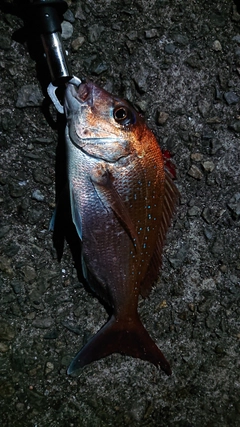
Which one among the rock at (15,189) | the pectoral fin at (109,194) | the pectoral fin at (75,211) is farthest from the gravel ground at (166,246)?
the pectoral fin at (109,194)

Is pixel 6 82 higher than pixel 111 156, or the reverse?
pixel 6 82

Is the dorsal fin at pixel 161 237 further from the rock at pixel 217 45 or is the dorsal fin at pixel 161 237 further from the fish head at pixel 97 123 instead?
the rock at pixel 217 45

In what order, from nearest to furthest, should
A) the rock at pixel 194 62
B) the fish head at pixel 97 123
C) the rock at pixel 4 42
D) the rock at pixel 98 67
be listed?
the fish head at pixel 97 123 < the rock at pixel 4 42 < the rock at pixel 98 67 < the rock at pixel 194 62

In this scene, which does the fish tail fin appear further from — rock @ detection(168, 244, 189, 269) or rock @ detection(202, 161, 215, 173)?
rock @ detection(202, 161, 215, 173)

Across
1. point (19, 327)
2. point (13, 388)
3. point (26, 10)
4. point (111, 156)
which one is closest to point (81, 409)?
point (13, 388)

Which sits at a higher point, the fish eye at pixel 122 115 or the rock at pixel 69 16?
the rock at pixel 69 16

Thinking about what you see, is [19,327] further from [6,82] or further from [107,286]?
[6,82]
